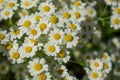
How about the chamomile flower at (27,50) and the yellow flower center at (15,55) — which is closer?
the chamomile flower at (27,50)

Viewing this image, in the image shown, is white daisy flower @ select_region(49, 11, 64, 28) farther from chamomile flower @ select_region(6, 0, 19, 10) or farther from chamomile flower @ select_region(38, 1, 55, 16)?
chamomile flower @ select_region(6, 0, 19, 10)

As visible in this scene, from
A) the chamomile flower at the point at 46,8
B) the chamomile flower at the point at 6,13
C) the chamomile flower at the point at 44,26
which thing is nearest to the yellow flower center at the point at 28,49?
the chamomile flower at the point at 44,26

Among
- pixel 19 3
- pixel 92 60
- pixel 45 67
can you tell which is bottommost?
pixel 92 60

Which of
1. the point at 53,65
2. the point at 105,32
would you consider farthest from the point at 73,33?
the point at 105,32

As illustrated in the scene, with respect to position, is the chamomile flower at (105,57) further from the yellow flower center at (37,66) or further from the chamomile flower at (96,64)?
the yellow flower center at (37,66)

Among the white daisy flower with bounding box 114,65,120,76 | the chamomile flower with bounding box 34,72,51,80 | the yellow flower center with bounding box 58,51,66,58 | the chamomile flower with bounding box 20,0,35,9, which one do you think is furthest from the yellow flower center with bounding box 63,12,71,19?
the white daisy flower with bounding box 114,65,120,76

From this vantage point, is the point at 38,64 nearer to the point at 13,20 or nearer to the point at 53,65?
the point at 53,65
